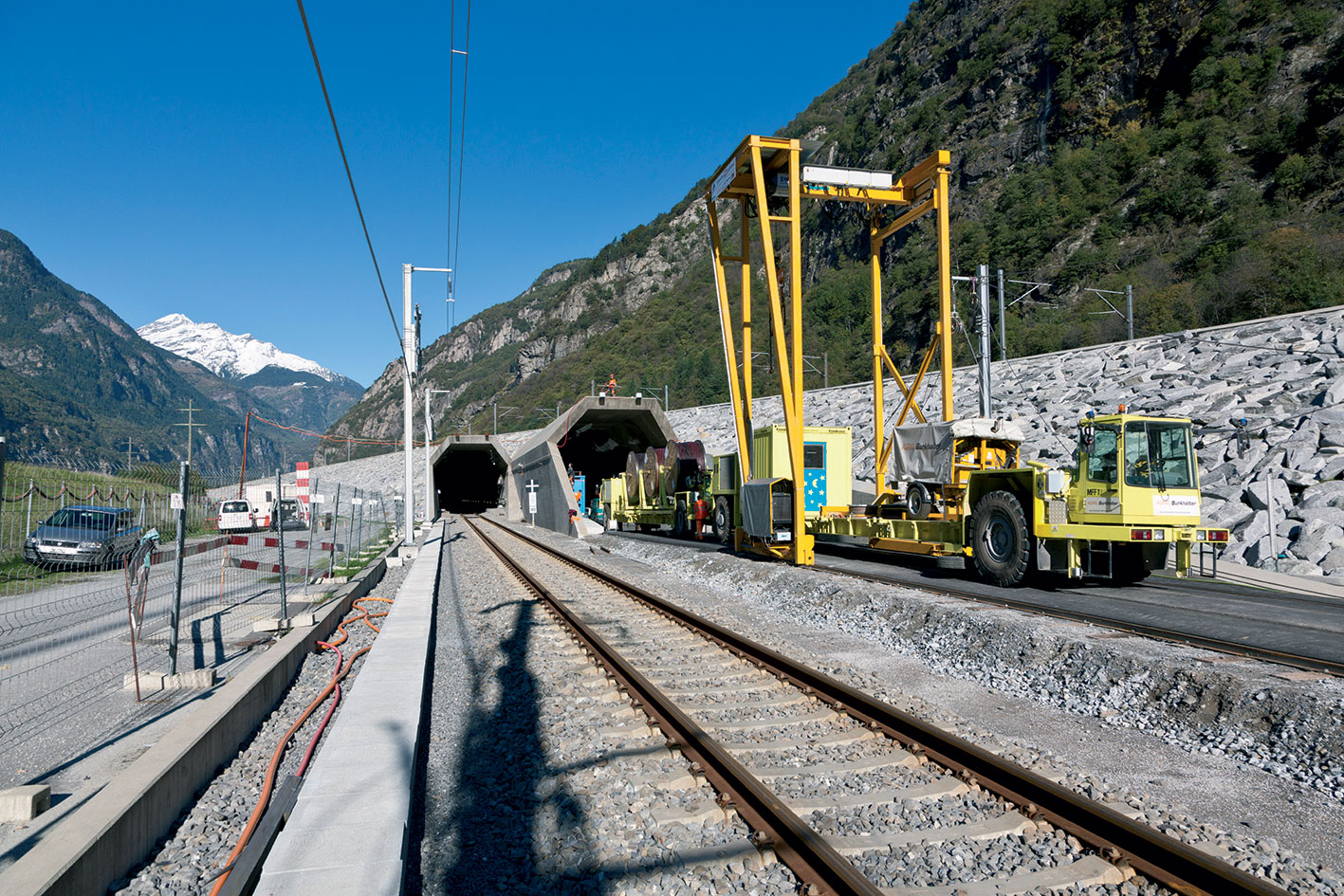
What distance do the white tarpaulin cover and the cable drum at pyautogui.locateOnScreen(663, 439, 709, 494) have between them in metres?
10.9

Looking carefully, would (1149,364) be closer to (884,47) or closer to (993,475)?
(993,475)

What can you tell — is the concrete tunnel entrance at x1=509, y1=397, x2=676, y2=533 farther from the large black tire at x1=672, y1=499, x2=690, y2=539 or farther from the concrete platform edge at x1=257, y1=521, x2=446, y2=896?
the concrete platform edge at x1=257, y1=521, x2=446, y2=896

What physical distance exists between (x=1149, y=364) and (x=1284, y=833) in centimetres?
2111

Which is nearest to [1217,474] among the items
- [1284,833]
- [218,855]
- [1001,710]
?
[1001,710]

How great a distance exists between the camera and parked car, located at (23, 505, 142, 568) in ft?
30.5

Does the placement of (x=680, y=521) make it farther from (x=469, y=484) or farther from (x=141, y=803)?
(x=469, y=484)

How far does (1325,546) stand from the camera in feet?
44.7

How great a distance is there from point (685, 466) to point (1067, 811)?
2314 centimetres

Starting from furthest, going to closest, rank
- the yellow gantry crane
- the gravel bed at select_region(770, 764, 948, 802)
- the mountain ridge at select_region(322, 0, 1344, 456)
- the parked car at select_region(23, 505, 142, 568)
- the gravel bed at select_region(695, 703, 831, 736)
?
the mountain ridge at select_region(322, 0, 1344, 456) < the yellow gantry crane < the parked car at select_region(23, 505, 142, 568) < the gravel bed at select_region(695, 703, 831, 736) < the gravel bed at select_region(770, 764, 948, 802)

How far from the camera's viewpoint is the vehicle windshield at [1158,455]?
36.3 ft

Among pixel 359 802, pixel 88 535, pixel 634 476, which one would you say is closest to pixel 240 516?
pixel 634 476

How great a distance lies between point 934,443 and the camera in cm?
1465

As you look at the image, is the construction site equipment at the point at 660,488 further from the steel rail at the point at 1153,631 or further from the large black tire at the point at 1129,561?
the large black tire at the point at 1129,561

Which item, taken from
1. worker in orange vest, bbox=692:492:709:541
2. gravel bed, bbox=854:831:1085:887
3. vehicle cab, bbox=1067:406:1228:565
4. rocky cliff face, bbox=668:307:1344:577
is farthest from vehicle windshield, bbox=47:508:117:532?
worker in orange vest, bbox=692:492:709:541
